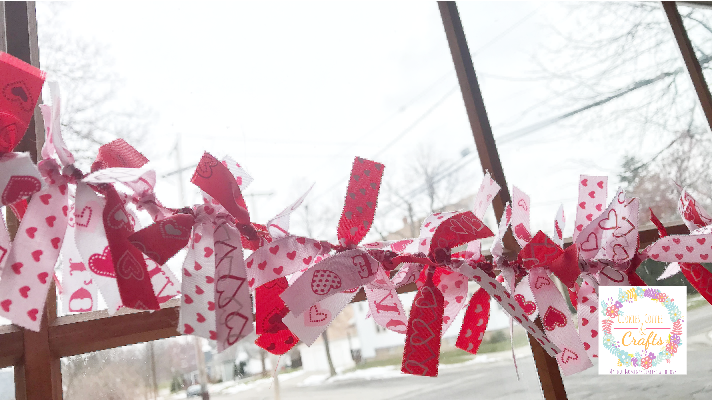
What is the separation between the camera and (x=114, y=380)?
0.71 meters

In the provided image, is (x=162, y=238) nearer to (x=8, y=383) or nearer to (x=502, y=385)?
(x=8, y=383)

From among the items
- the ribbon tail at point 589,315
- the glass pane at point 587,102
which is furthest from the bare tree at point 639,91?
the ribbon tail at point 589,315

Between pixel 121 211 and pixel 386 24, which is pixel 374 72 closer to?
pixel 386 24

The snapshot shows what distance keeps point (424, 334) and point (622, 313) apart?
1.38 feet

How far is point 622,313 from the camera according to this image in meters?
0.86

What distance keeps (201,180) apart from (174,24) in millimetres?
543

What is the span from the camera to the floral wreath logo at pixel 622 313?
2.77 ft

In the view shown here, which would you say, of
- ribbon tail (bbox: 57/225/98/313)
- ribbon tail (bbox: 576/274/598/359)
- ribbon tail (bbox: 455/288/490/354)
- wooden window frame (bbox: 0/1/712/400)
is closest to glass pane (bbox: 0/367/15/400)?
wooden window frame (bbox: 0/1/712/400)

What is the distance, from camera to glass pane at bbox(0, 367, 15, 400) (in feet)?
2.08

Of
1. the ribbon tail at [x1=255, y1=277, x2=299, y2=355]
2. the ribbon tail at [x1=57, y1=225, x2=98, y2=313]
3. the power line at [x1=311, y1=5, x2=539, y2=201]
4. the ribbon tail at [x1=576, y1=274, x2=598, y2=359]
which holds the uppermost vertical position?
the power line at [x1=311, y1=5, x2=539, y2=201]

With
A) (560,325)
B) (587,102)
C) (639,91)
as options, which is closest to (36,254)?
(560,325)

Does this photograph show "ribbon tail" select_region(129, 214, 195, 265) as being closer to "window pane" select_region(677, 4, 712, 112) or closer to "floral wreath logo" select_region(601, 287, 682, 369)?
"floral wreath logo" select_region(601, 287, 682, 369)

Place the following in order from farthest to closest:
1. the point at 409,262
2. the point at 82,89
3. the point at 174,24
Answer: the point at 174,24 < the point at 82,89 < the point at 409,262

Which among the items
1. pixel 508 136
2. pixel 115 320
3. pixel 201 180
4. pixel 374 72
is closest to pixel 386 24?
pixel 374 72
